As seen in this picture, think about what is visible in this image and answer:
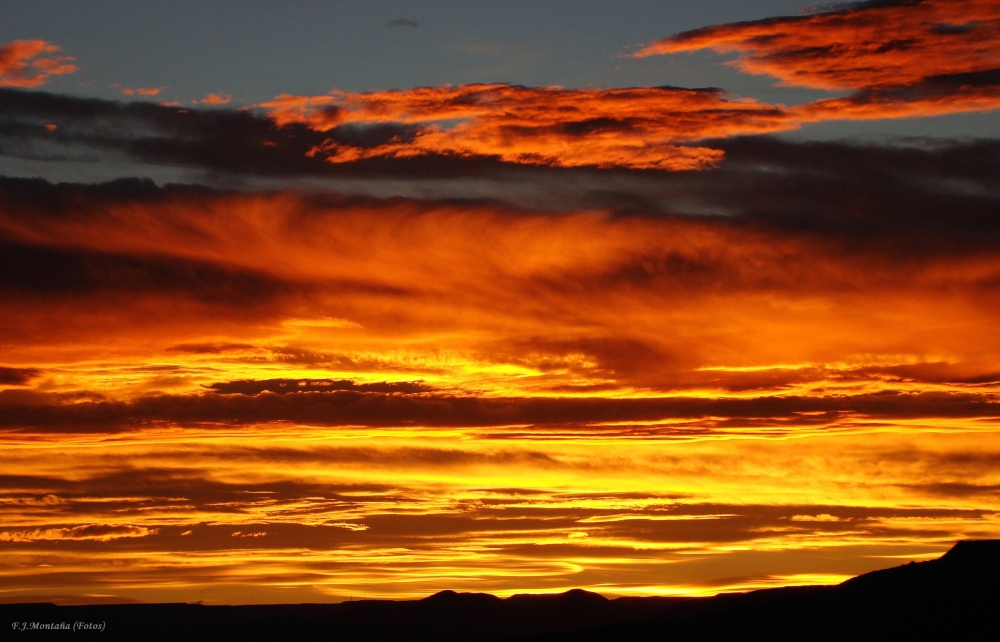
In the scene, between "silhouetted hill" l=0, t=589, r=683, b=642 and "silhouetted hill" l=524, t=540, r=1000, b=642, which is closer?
"silhouetted hill" l=524, t=540, r=1000, b=642

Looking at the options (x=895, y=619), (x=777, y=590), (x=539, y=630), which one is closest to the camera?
(x=895, y=619)

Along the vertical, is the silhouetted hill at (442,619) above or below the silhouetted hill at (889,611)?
above

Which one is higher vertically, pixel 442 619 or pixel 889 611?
pixel 442 619

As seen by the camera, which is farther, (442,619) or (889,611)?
(442,619)

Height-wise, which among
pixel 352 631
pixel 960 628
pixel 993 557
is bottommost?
pixel 960 628

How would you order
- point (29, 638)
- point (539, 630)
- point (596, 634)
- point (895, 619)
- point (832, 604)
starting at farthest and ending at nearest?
point (29, 638)
point (539, 630)
point (596, 634)
point (832, 604)
point (895, 619)

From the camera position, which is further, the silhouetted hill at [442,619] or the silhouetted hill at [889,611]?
the silhouetted hill at [442,619]

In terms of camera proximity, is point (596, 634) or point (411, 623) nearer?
point (596, 634)

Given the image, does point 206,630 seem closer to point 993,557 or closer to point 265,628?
point 265,628

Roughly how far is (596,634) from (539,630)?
252 ft

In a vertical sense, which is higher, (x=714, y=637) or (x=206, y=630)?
(x=206, y=630)

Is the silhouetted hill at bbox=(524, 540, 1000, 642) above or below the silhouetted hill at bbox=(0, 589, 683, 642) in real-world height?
below

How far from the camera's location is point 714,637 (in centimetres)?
8719

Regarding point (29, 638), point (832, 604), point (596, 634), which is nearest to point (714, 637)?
point (832, 604)
